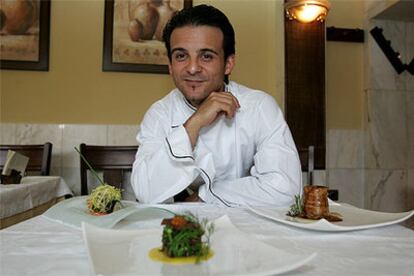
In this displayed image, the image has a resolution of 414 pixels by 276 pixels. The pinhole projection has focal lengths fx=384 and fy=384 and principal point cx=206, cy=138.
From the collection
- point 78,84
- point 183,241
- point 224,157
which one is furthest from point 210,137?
point 78,84

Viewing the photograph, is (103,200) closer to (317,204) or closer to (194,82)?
(317,204)

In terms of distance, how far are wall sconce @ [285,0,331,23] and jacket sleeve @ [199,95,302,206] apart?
145 cm

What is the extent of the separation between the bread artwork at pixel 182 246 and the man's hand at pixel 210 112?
733 mm

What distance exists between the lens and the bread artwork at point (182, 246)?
0.53 metres

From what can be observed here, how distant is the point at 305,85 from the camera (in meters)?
2.79

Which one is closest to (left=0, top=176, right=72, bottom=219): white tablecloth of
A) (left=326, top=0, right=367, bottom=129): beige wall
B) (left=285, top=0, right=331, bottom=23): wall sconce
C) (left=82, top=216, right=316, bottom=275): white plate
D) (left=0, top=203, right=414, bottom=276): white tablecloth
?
(left=0, top=203, right=414, bottom=276): white tablecloth

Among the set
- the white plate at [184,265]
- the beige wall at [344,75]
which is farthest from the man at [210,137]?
the beige wall at [344,75]

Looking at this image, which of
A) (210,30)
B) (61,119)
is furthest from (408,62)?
(61,119)

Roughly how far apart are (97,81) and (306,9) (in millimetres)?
1557

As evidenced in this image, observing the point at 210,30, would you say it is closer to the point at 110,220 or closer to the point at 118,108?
the point at 110,220

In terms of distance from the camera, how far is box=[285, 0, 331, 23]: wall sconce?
8.43 feet

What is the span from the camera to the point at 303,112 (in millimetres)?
2771

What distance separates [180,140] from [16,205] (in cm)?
81

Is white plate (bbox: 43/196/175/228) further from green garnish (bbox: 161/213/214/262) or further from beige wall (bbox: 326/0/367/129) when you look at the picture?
beige wall (bbox: 326/0/367/129)
